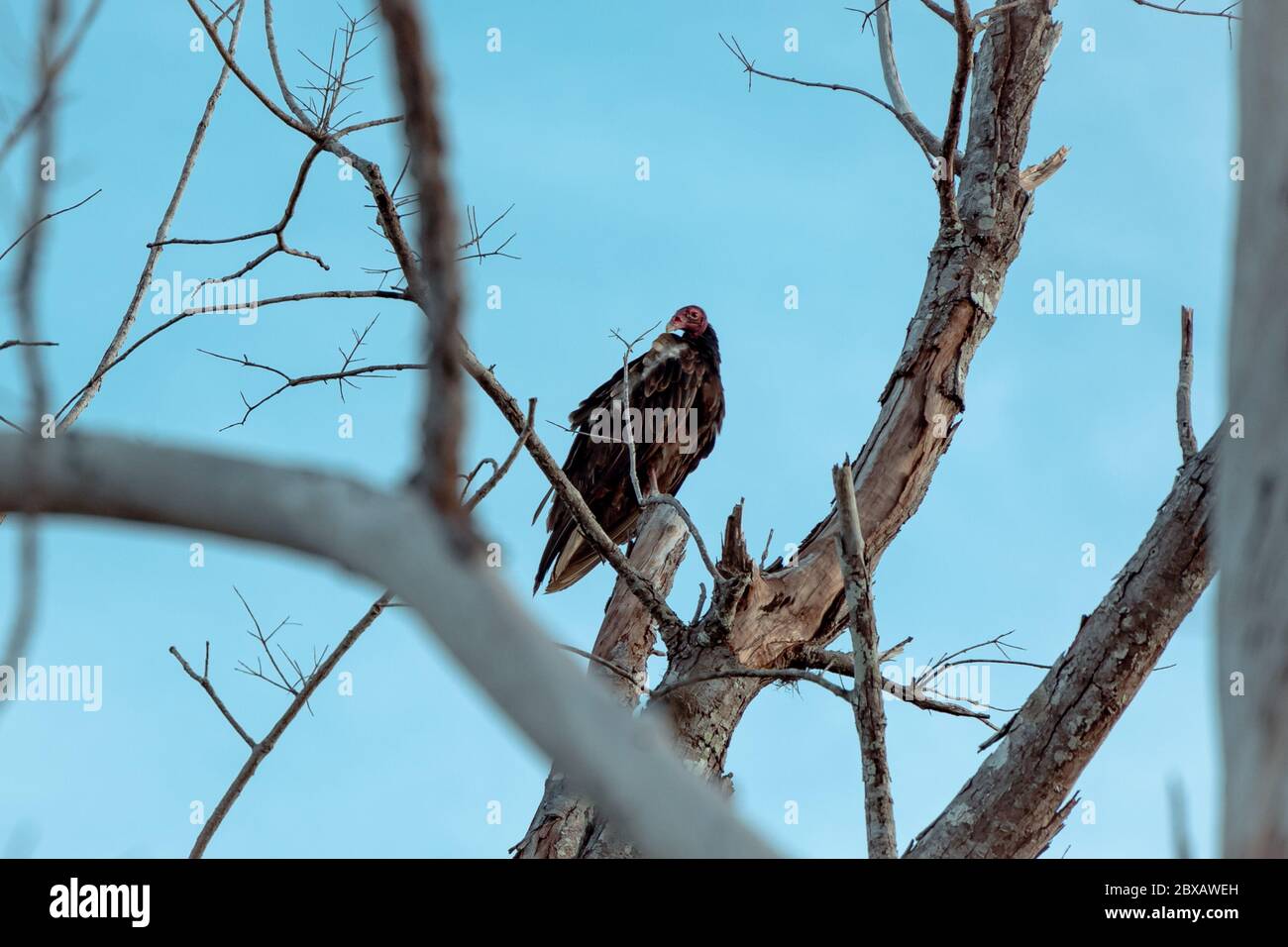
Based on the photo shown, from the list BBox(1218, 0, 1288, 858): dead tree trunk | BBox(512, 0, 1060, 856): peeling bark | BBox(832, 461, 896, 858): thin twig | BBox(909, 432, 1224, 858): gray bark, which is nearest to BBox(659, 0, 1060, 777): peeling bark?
BBox(512, 0, 1060, 856): peeling bark

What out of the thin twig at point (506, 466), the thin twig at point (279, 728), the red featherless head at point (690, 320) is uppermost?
the red featherless head at point (690, 320)

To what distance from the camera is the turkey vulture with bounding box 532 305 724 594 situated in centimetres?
515

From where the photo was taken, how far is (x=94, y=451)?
97 cm

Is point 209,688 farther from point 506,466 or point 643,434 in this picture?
point 643,434

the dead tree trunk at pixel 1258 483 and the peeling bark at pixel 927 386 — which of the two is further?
the peeling bark at pixel 927 386

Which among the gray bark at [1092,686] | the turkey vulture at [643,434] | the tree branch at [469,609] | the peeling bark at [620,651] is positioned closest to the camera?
the tree branch at [469,609]

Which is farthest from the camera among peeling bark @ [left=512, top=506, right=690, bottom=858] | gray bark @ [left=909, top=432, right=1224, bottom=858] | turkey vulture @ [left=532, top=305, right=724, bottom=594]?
turkey vulture @ [left=532, top=305, right=724, bottom=594]

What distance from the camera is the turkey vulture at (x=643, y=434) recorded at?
203 inches

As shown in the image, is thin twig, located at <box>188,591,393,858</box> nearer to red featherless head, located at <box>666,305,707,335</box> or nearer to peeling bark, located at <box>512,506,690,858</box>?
peeling bark, located at <box>512,506,690,858</box>

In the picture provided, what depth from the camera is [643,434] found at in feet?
19.5

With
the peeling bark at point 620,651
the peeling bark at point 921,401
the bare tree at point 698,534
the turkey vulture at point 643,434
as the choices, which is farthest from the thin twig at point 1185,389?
the turkey vulture at point 643,434

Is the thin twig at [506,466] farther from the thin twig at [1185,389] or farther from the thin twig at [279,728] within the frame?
the thin twig at [1185,389]
